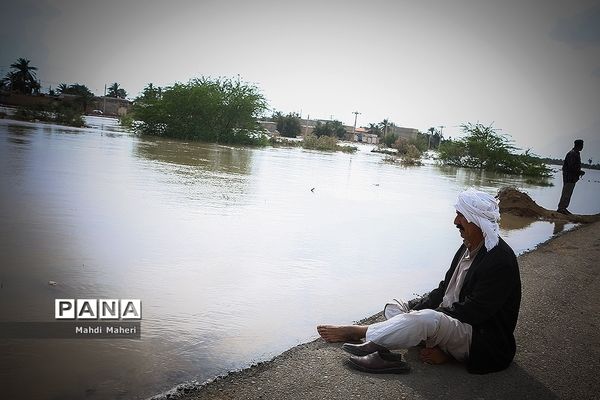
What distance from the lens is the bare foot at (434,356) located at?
315 centimetres

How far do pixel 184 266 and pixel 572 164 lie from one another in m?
12.5

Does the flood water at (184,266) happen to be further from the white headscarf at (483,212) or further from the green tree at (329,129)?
the green tree at (329,129)

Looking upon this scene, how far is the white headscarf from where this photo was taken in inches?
119

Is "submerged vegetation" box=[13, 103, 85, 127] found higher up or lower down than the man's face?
higher up

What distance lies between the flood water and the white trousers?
2.70ft

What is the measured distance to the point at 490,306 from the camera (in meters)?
2.93

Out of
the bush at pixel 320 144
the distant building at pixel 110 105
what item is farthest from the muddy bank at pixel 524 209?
the distant building at pixel 110 105

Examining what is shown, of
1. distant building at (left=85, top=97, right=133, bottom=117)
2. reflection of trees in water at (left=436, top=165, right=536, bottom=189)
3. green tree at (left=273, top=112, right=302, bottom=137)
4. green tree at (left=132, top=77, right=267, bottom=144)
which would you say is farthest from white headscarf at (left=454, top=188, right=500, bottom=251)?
distant building at (left=85, top=97, right=133, bottom=117)

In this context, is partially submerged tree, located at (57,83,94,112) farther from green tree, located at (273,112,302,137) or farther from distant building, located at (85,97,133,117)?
green tree, located at (273,112,302,137)

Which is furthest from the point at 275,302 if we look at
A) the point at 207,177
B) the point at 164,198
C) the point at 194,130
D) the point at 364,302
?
the point at 194,130

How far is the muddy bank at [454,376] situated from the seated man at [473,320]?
10 cm

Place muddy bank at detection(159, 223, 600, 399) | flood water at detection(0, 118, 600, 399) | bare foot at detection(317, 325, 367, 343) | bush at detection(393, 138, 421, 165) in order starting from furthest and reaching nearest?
bush at detection(393, 138, 421, 165)
bare foot at detection(317, 325, 367, 343)
flood water at detection(0, 118, 600, 399)
muddy bank at detection(159, 223, 600, 399)

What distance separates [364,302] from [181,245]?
2586 mm

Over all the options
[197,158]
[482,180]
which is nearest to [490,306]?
[197,158]
